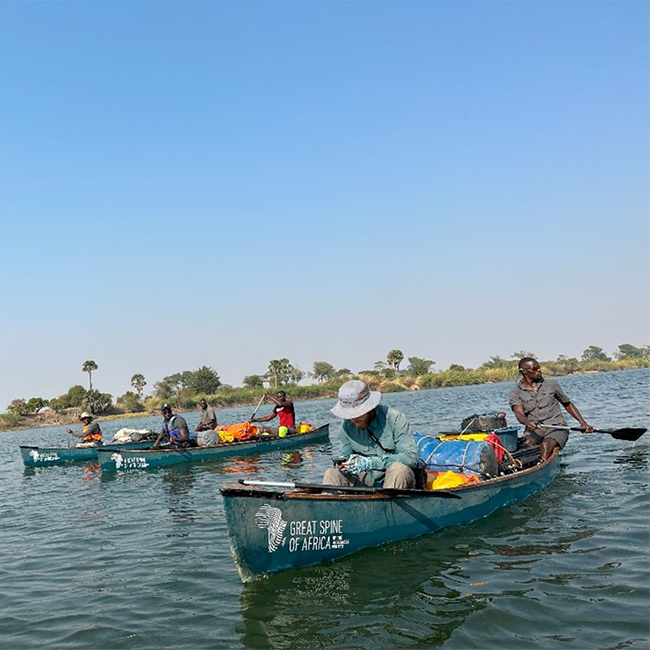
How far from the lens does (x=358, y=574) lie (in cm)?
641

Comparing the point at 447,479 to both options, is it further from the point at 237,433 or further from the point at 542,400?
the point at 237,433

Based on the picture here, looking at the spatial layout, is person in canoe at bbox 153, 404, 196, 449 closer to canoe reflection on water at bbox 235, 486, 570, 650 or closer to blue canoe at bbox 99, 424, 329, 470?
blue canoe at bbox 99, 424, 329, 470

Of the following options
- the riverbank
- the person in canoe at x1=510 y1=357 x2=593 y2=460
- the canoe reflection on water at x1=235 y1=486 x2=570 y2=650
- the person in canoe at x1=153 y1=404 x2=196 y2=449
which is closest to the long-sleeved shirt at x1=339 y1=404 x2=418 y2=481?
the canoe reflection on water at x1=235 y1=486 x2=570 y2=650

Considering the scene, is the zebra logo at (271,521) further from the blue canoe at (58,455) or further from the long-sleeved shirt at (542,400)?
the blue canoe at (58,455)

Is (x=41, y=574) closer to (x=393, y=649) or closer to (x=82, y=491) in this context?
(x=393, y=649)

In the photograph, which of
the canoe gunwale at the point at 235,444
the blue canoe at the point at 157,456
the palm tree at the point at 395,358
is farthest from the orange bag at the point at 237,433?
the palm tree at the point at 395,358

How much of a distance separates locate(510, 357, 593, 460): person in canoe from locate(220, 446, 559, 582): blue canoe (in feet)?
11.6

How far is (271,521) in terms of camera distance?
20.2 feet

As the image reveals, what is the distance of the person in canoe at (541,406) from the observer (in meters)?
10.6

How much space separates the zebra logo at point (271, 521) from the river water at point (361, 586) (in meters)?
0.49

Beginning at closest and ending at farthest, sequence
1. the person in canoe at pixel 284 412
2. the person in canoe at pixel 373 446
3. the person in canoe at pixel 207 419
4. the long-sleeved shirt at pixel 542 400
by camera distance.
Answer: the person in canoe at pixel 373 446 → the long-sleeved shirt at pixel 542 400 → the person in canoe at pixel 284 412 → the person in canoe at pixel 207 419

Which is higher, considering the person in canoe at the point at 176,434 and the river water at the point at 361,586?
the person in canoe at the point at 176,434

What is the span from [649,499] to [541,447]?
6.93 feet

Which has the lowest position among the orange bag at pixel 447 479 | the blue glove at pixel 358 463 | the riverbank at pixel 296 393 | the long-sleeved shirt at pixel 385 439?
the riverbank at pixel 296 393
